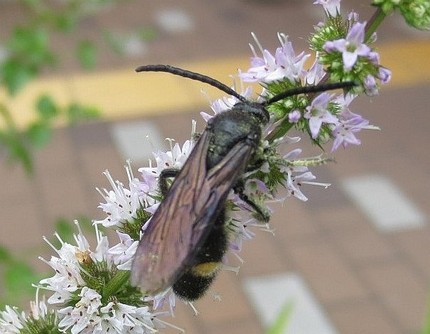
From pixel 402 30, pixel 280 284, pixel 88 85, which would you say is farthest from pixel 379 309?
pixel 402 30

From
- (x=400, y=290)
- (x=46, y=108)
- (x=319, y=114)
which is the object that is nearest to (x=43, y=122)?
(x=46, y=108)

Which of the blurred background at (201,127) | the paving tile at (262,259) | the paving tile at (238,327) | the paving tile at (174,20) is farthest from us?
the paving tile at (174,20)

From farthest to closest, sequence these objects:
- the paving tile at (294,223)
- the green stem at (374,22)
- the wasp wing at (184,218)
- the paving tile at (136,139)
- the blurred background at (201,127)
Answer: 1. the paving tile at (136,139)
2. the paving tile at (294,223)
3. the blurred background at (201,127)
4. the green stem at (374,22)
5. the wasp wing at (184,218)

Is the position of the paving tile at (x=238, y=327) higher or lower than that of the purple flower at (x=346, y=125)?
lower

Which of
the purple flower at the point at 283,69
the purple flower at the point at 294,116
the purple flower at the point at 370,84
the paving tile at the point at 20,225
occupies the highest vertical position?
the purple flower at the point at 283,69

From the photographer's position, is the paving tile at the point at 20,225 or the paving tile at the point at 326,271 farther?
the paving tile at the point at 20,225

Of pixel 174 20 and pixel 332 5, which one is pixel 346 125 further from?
pixel 174 20

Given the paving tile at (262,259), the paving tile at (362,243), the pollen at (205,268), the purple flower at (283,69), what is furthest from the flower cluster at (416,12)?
the paving tile at (362,243)

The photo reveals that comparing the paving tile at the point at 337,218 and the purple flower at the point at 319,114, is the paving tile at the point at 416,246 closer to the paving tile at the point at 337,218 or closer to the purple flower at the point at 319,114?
the paving tile at the point at 337,218
